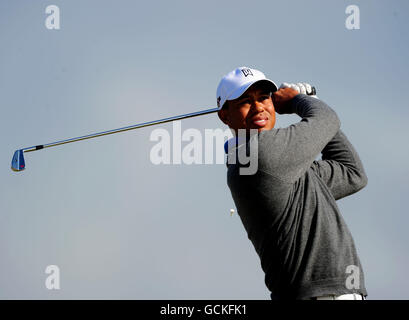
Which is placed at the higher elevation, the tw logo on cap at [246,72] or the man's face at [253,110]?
the tw logo on cap at [246,72]

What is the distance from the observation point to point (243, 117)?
391 cm

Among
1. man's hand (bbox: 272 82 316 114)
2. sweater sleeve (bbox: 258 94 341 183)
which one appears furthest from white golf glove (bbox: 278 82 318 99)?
sweater sleeve (bbox: 258 94 341 183)

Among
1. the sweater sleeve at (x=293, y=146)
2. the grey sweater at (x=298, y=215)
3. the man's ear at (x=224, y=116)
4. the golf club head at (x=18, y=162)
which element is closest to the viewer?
the grey sweater at (x=298, y=215)

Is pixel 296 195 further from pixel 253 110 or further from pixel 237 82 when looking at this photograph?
pixel 237 82

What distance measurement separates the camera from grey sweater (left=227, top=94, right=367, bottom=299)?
332cm

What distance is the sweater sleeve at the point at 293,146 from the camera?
3.51 meters

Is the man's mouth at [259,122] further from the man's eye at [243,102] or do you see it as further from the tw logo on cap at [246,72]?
the tw logo on cap at [246,72]

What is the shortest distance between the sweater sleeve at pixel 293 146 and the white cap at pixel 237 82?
476mm

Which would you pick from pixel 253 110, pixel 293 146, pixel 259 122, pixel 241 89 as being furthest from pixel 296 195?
pixel 241 89

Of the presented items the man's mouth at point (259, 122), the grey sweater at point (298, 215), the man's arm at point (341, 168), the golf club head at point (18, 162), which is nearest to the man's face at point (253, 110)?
the man's mouth at point (259, 122)
